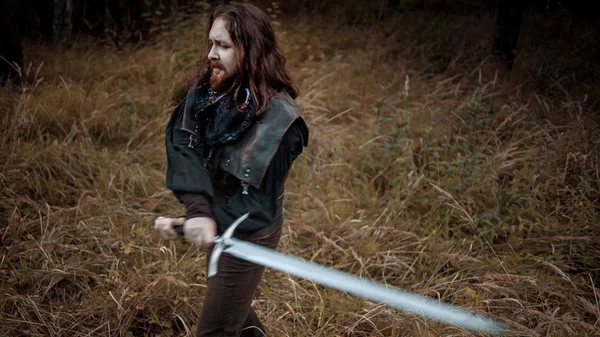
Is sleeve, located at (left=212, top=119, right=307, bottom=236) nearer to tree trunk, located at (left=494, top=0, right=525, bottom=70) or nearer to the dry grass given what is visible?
the dry grass

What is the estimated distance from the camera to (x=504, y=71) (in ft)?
16.4

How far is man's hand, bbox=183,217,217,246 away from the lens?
1.45 meters

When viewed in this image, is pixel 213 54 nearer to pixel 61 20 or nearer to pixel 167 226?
pixel 167 226

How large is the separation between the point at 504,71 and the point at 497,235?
262 centimetres

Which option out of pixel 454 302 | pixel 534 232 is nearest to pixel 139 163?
pixel 454 302

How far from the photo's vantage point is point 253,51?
5.24ft

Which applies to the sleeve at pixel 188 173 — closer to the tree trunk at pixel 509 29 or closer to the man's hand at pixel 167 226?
the man's hand at pixel 167 226

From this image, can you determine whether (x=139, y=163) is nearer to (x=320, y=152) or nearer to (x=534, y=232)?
(x=320, y=152)

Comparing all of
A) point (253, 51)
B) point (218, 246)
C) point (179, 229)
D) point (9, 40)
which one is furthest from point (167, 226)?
point (9, 40)

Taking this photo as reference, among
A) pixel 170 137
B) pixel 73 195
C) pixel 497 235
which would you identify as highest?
pixel 170 137

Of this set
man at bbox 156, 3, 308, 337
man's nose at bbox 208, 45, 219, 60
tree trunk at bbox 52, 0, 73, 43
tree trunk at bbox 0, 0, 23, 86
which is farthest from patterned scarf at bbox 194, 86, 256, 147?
tree trunk at bbox 52, 0, 73, 43

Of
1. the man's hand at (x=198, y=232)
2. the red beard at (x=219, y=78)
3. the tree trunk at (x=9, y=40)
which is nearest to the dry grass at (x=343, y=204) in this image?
the tree trunk at (x=9, y=40)

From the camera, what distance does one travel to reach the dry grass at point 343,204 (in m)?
2.50

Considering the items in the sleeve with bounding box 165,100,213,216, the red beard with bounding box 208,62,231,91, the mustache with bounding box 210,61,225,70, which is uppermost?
the mustache with bounding box 210,61,225,70
